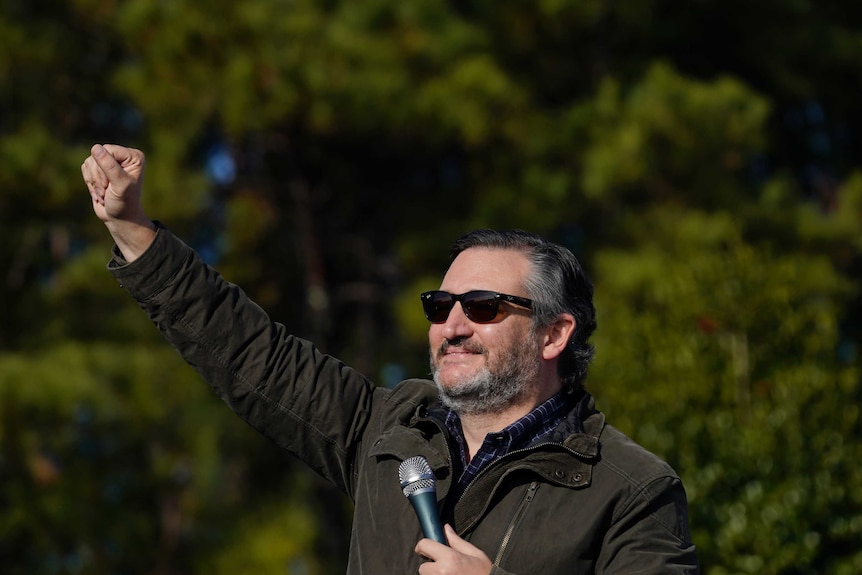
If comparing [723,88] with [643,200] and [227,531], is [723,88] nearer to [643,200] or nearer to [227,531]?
[643,200]

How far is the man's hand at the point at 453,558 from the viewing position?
1.99 metres

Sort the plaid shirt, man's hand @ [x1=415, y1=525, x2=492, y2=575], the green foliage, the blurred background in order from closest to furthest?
man's hand @ [x1=415, y1=525, x2=492, y2=575] < the plaid shirt < the green foliage < the blurred background

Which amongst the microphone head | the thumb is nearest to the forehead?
the microphone head

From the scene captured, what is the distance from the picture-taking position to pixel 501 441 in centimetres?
227

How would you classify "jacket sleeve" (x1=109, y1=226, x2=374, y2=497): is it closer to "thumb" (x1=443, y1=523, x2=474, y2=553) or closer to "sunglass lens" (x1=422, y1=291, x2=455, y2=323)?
"sunglass lens" (x1=422, y1=291, x2=455, y2=323)

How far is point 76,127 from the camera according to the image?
10.7 meters

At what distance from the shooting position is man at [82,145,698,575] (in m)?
2.13

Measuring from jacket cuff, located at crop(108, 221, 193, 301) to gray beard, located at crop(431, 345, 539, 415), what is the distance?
490 millimetres

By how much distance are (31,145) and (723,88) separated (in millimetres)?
4733

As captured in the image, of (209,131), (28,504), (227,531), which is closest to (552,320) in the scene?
(28,504)

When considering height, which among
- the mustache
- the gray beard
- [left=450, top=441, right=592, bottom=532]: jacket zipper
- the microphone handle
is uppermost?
the mustache

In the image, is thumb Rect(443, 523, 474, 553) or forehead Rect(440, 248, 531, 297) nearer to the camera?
thumb Rect(443, 523, 474, 553)

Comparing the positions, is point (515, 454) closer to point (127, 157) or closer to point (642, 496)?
point (642, 496)

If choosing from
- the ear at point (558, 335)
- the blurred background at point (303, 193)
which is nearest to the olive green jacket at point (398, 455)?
the ear at point (558, 335)
